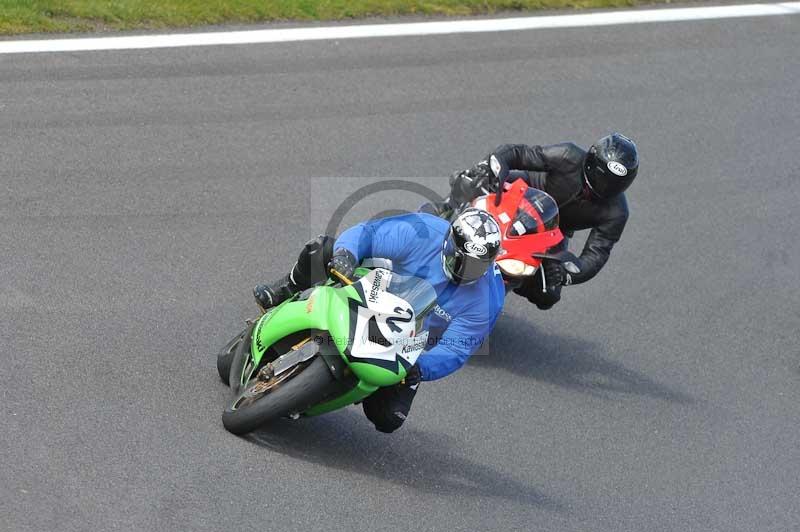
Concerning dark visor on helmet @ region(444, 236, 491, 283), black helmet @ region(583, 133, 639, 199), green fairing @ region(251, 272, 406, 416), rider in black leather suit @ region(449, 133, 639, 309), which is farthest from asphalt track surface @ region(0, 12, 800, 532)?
black helmet @ region(583, 133, 639, 199)

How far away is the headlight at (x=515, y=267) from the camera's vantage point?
888 centimetres

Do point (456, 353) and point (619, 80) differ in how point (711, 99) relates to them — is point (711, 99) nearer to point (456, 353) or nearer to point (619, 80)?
point (619, 80)

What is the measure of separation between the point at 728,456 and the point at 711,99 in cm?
609

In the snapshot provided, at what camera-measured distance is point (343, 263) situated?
6.68 metres

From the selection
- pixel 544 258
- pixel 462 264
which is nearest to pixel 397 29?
pixel 544 258

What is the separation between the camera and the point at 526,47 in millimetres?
13711

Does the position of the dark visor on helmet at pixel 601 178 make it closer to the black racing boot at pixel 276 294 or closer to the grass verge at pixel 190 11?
the black racing boot at pixel 276 294

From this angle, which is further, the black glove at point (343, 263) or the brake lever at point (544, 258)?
the brake lever at point (544, 258)

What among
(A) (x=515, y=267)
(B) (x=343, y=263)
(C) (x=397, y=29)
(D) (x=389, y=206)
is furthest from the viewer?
(C) (x=397, y=29)

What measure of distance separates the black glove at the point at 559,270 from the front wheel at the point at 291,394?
9.13 feet

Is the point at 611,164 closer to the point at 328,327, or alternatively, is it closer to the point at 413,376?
the point at 413,376

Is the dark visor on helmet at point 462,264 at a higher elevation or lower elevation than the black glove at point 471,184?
higher

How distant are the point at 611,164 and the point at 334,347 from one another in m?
3.46

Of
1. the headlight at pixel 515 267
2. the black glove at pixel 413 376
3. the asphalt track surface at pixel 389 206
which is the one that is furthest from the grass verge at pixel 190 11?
the black glove at pixel 413 376
